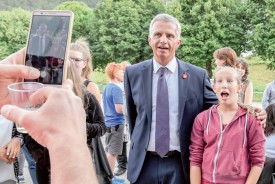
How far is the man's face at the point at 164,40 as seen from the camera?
12.0 feet

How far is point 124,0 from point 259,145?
49806 millimetres

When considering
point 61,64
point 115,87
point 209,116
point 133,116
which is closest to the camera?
point 61,64

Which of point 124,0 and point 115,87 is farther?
point 124,0

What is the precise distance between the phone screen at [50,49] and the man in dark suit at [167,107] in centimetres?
167

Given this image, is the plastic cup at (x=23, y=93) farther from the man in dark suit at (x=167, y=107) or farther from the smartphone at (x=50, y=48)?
the man in dark suit at (x=167, y=107)

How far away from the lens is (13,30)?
2090 inches

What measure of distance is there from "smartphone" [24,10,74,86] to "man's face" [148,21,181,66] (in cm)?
163

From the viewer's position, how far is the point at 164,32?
3691 mm

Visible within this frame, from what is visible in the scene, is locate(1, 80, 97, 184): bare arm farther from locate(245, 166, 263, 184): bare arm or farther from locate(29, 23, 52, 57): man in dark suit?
locate(245, 166, 263, 184): bare arm

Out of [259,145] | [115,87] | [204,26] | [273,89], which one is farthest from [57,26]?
[204,26]

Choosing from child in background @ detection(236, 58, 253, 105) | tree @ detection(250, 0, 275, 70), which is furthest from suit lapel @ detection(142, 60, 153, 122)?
tree @ detection(250, 0, 275, 70)

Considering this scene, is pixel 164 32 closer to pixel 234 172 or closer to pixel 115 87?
pixel 234 172

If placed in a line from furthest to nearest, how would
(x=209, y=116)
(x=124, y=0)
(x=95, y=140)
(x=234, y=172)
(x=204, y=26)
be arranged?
(x=124, y=0) → (x=204, y=26) → (x=95, y=140) → (x=209, y=116) → (x=234, y=172)

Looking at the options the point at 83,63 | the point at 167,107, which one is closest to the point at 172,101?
the point at 167,107
